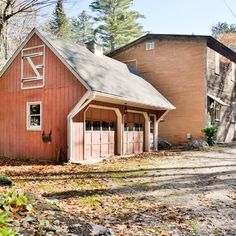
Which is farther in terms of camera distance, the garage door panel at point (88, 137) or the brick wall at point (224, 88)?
the brick wall at point (224, 88)

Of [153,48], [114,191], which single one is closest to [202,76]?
[153,48]

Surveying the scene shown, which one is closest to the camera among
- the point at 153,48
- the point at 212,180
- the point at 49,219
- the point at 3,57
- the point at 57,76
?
the point at 49,219

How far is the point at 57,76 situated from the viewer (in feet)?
47.4

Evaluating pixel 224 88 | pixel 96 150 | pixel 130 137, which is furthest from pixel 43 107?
pixel 224 88

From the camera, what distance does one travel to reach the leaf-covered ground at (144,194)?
18.0 feet

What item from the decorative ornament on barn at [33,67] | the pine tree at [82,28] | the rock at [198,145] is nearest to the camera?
the decorative ornament on barn at [33,67]

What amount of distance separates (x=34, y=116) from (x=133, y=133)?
562 centimetres

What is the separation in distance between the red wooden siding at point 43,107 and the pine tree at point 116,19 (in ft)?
93.7

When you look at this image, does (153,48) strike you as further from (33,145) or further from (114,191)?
(114,191)

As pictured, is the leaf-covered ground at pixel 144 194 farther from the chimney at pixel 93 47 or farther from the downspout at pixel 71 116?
the chimney at pixel 93 47

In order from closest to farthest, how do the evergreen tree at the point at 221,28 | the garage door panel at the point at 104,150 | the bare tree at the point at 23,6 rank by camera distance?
1. the bare tree at the point at 23,6
2. the garage door panel at the point at 104,150
3. the evergreen tree at the point at 221,28

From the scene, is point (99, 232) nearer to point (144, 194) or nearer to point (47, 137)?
point (144, 194)

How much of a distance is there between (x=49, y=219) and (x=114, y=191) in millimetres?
3663

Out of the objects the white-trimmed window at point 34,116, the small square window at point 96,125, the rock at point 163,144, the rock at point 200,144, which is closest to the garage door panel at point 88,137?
the small square window at point 96,125
